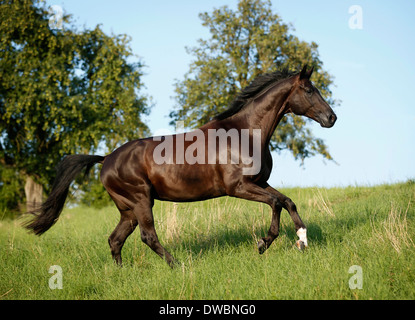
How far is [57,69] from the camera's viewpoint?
19.7m

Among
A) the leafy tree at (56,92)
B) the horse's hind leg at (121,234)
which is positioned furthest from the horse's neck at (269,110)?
the leafy tree at (56,92)

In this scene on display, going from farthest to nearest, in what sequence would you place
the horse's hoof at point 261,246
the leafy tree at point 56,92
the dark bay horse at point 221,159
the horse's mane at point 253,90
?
1. the leafy tree at point 56,92
2. the horse's mane at point 253,90
3. the dark bay horse at point 221,159
4. the horse's hoof at point 261,246

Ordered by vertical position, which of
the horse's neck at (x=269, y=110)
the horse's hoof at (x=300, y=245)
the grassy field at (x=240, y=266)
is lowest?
the grassy field at (x=240, y=266)

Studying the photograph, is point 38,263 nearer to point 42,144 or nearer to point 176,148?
point 176,148

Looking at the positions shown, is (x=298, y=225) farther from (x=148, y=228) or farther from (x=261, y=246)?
(x=148, y=228)

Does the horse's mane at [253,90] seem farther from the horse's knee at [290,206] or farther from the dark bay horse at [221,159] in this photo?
the horse's knee at [290,206]

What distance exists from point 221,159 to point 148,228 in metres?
1.61

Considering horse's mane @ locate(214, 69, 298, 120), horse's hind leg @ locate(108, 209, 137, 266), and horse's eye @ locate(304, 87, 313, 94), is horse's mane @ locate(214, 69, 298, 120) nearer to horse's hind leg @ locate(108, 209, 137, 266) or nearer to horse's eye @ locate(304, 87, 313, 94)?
horse's eye @ locate(304, 87, 313, 94)

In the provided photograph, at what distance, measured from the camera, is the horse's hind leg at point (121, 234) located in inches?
251

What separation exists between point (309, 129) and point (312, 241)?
18.5 m

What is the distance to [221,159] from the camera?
18.9 ft

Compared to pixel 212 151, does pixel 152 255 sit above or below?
below

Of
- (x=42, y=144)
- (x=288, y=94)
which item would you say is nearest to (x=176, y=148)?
(x=288, y=94)

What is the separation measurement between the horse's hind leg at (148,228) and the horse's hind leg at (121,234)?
44 centimetres
